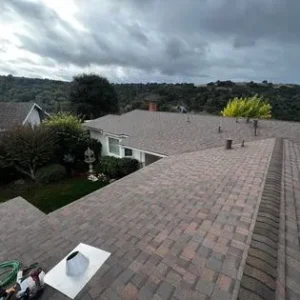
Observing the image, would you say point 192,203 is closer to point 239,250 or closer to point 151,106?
point 239,250

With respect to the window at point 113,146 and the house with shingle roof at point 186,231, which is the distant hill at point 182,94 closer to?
the window at point 113,146

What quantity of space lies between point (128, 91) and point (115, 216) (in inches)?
2296

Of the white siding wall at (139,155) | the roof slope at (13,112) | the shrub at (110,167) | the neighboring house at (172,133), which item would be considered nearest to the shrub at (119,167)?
the shrub at (110,167)

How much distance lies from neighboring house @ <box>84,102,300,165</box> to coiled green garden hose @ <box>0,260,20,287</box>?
939 centimetres

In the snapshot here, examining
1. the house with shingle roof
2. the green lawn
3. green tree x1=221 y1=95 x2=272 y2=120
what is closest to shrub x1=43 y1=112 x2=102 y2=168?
the green lawn

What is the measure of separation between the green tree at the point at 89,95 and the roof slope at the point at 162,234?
31.9 meters

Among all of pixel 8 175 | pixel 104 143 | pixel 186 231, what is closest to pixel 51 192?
pixel 8 175

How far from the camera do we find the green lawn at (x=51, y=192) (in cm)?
Answer: 1210

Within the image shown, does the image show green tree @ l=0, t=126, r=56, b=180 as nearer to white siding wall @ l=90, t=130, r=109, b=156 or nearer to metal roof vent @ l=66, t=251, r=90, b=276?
white siding wall @ l=90, t=130, r=109, b=156

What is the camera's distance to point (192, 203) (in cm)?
527

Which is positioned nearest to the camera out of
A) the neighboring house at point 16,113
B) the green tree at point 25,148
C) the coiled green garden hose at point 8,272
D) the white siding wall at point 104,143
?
the coiled green garden hose at point 8,272

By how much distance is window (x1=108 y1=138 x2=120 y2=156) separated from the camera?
1858cm

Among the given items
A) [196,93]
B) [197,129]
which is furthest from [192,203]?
[196,93]

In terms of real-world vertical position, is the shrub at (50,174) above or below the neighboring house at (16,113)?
below
